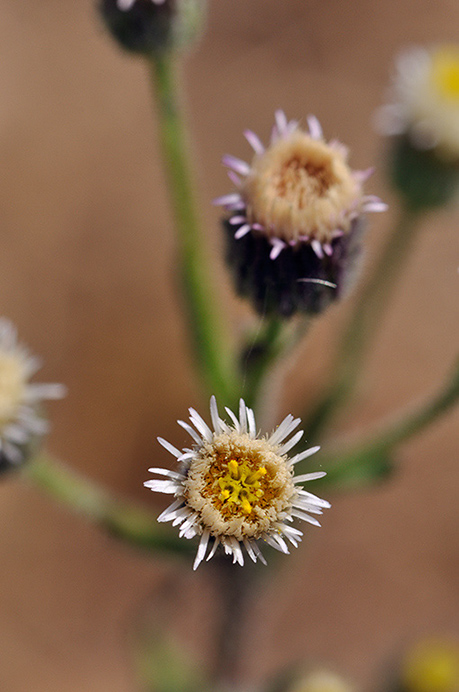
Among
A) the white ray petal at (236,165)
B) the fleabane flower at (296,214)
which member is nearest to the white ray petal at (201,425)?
Result: the fleabane flower at (296,214)

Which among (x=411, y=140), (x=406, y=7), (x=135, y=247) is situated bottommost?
(x=411, y=140)

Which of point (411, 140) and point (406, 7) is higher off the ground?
point (406, 7)

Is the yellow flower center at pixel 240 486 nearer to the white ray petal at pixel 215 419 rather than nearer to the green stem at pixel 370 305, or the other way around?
the white ray petal at pixel 215 419

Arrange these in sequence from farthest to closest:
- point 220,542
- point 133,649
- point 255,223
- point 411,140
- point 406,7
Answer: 1. point 406,7
2. point 133,649
3. point 411,140
4. point 255,223
5. point 220,542

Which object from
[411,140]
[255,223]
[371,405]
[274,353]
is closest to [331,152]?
[255,223]

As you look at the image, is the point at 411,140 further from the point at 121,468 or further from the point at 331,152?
the point at 121,468

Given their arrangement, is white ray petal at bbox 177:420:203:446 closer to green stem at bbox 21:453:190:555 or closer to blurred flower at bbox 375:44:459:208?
green stem at bbox 21:453:190:555
